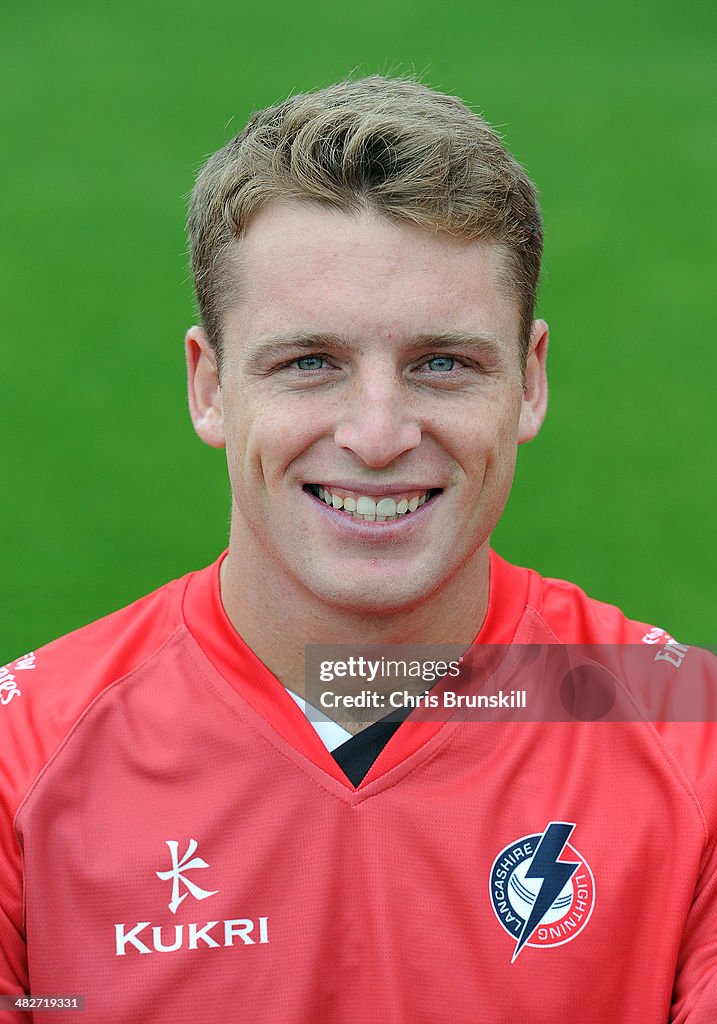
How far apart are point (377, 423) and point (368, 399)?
0.14 ft

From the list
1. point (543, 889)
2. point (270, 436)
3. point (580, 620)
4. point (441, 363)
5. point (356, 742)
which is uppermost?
point (441, 363)

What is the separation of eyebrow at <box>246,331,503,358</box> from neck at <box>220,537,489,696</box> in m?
0.37

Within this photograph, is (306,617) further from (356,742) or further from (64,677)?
(64,677)

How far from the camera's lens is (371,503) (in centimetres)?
215

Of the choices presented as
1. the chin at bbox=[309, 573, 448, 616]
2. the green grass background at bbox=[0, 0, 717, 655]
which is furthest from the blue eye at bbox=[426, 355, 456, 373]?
Result: the green grass background at bbox=[0, 0, 717, 655]

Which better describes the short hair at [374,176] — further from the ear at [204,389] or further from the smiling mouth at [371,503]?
the smiling mouth at [371,503]

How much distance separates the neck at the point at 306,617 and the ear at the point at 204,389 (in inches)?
8.3

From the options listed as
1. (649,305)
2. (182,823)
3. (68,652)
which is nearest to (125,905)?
(182,823)

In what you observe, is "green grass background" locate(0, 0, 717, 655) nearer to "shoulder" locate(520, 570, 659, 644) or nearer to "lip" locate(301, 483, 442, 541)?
"shoulder" locate(520, 570, 659, 644)

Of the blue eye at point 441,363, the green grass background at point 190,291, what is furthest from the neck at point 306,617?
the green grass background at point 190,291

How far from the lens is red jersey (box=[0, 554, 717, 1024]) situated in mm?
2045

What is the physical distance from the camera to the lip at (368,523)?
7.06 feet

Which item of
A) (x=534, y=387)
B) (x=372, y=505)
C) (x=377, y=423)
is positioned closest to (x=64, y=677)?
(x=372, y=505)

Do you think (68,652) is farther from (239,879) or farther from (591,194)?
(591,194)
